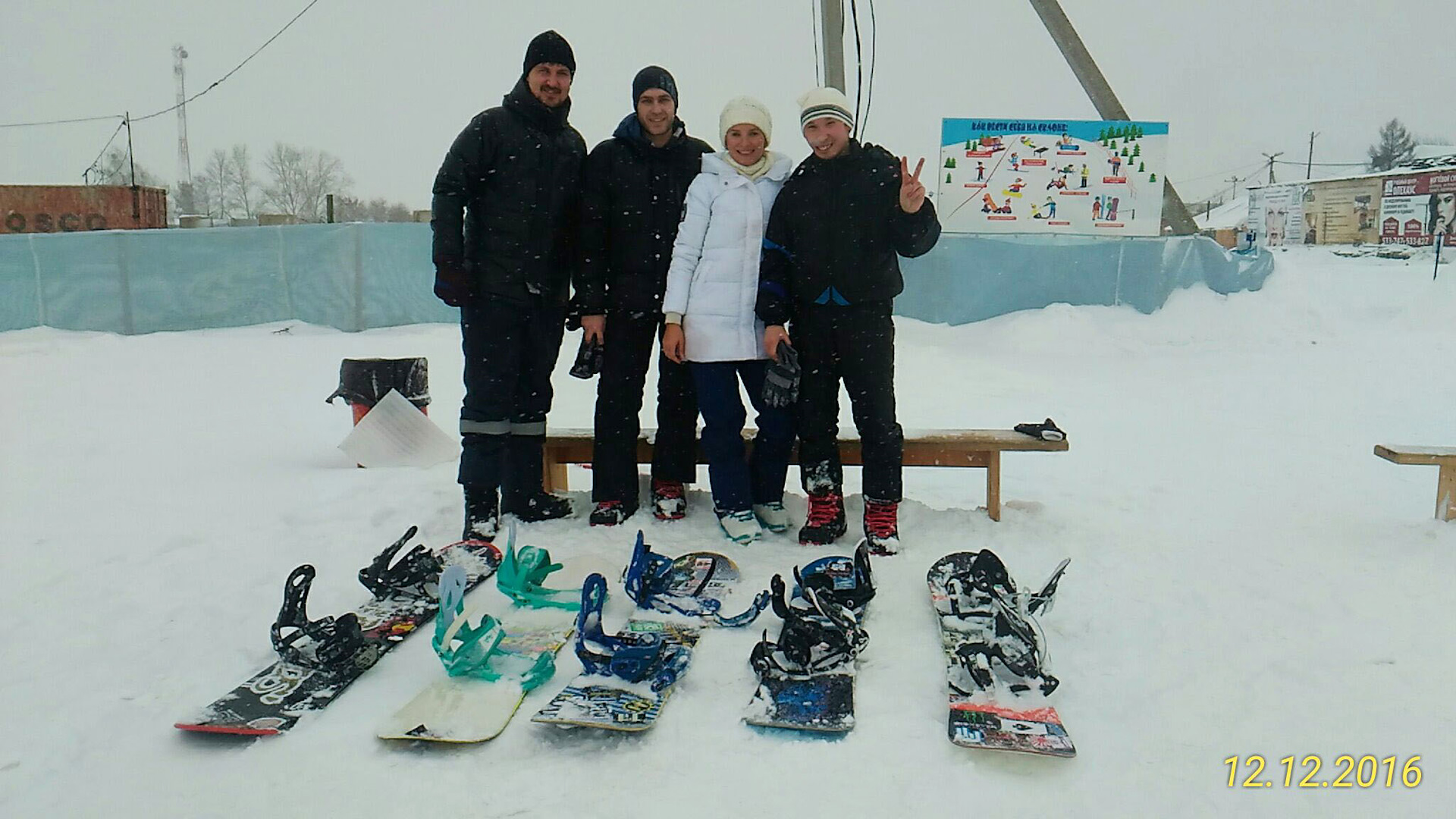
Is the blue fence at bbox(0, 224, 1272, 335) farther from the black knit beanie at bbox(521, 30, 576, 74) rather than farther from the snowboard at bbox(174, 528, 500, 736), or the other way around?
the snowboard at bbox(174, 528, 500, 736)

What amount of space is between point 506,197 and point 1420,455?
146 inches

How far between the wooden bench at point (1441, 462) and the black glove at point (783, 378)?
7.77ft

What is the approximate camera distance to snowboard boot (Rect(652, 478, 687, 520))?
12.4 ft

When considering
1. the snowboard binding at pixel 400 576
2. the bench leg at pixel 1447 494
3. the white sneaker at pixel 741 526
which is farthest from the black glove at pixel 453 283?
the bench leg at pixel 1447 494

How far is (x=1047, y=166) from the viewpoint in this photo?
9570 millimetres

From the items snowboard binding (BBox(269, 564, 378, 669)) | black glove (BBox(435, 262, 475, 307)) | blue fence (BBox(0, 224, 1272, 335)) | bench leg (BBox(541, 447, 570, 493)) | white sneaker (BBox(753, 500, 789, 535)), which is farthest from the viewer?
blue fence (BBox(0, 224, 1272, 335))

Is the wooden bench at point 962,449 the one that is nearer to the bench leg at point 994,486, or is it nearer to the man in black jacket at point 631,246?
the bench leg at point 994,486

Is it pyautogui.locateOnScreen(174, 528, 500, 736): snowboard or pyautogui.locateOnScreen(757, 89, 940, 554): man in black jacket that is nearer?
pyautogui.locateOnScreen(174, 528, 500, 736): snowboard

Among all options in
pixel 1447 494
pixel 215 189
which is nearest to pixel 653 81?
pixel 1447 494

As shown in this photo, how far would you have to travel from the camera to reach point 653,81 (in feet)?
11.0

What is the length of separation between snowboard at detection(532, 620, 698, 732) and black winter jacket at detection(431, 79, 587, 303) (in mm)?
1605

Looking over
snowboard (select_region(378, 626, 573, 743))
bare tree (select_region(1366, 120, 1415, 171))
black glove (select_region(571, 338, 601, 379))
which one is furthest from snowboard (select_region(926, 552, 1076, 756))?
bare tree (select_region(1366, 120, 1415, 171))

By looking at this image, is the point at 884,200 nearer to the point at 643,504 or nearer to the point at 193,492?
the point at 643,504

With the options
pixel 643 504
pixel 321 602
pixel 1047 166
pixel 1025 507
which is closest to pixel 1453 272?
pixel 1047 166
